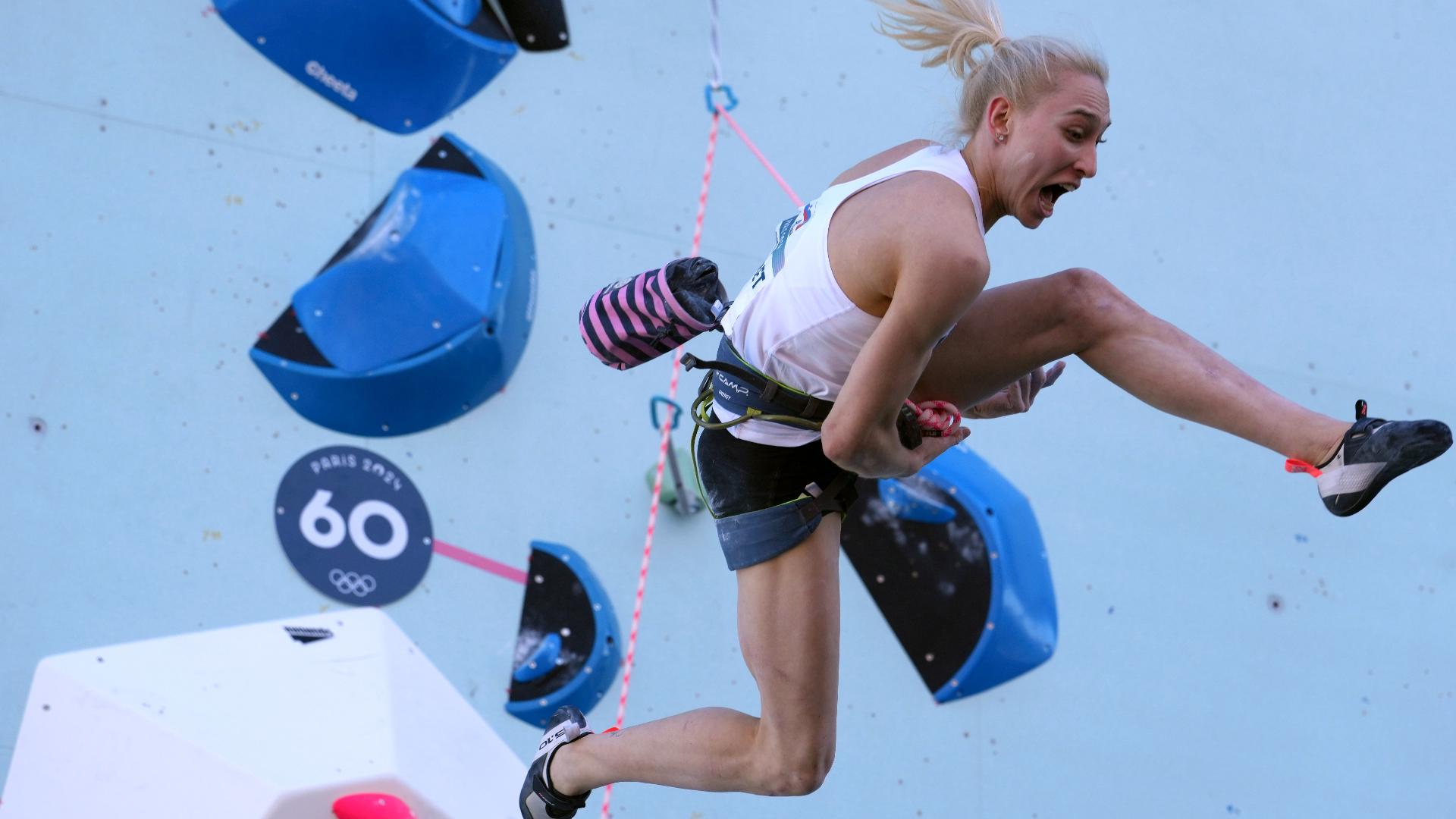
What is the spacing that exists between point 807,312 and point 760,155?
68.0 inches

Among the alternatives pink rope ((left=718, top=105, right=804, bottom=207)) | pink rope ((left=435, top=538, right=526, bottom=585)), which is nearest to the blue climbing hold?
pink rope ((left=435, top=538, right=526, bottom=585))

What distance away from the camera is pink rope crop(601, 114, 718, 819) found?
287 cm

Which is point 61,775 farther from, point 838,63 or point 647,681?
point 838,63

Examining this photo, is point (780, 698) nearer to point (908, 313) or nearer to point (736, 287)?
point (908, 313)

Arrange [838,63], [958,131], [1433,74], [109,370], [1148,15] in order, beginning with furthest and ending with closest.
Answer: [1433,74] < [1148,15] < [838,63] < [109,370] < [958,131]

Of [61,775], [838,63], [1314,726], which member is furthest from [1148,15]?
[61,775]

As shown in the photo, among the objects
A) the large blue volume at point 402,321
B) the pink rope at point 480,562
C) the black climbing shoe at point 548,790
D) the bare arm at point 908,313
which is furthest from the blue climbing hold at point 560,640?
the bare arm at point 908,313

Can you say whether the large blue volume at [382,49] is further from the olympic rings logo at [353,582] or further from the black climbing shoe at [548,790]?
the black climbing shoe at [548,790]

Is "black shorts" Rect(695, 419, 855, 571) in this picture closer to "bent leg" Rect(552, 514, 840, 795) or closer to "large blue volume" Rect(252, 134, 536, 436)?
"bent leg" Rect(552, 514, 840, 795)

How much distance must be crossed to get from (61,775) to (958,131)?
149 centimetres

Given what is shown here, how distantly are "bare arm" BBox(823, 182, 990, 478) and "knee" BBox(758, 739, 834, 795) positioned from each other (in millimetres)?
430

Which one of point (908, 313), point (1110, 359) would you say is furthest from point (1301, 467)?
point (908, 313)

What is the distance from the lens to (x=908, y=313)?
146 cm

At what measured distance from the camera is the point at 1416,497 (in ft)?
12.6
